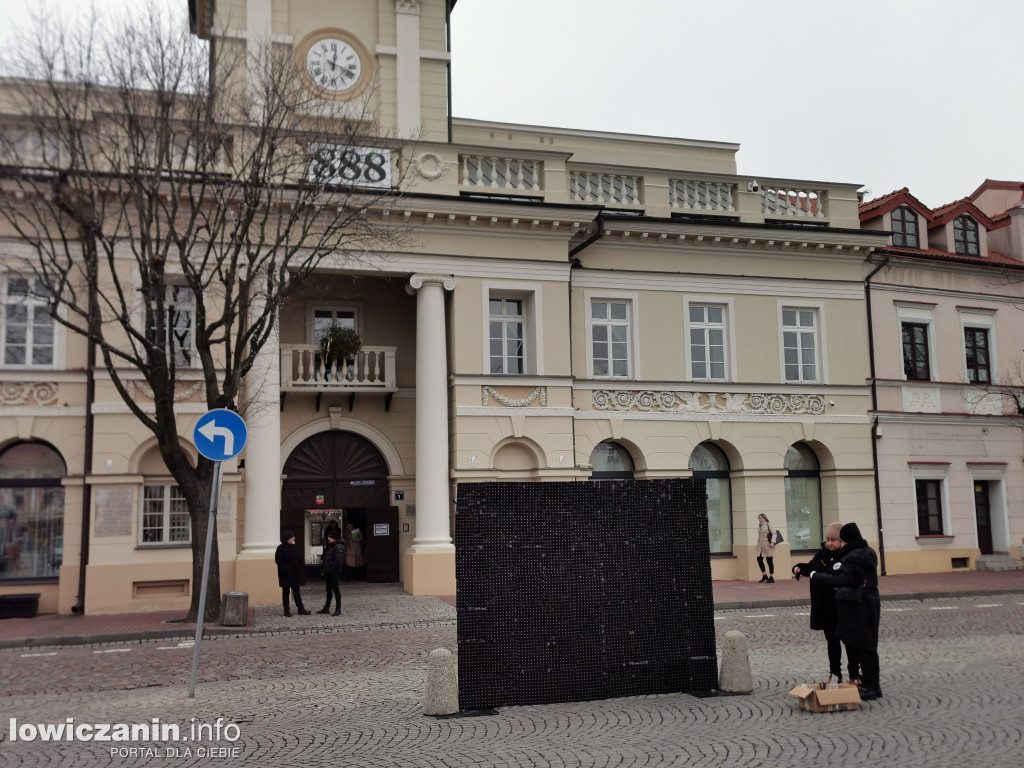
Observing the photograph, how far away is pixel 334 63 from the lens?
25.1 metres

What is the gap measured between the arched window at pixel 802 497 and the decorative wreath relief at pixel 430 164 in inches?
452

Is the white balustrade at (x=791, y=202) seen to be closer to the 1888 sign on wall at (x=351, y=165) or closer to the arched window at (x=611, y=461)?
the arched window at (x=611, y=461)

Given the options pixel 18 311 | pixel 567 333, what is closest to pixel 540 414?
pixel 567 333

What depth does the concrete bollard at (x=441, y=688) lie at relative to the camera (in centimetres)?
942

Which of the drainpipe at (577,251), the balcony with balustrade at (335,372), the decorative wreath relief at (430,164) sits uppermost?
Answer: the decorative wreath relief at (430,164)

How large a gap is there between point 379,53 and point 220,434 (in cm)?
1647

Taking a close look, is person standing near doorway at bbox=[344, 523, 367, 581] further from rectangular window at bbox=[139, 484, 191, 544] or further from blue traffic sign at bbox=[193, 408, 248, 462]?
blue traffic sign at bbox=[193, 408, 248, 462]

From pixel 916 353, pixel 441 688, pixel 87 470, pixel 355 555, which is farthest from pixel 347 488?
pixel 916 353

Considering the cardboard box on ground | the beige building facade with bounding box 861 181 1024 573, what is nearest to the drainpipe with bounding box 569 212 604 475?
the beige building facade with bounding box 861 181 1024 573

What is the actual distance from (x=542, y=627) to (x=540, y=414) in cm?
1403

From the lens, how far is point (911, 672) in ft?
37.5

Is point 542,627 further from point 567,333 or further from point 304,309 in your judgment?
point 304,309

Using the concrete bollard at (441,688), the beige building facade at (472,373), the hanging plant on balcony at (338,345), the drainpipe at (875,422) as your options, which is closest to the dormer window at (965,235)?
the drainpipe at (875,422)

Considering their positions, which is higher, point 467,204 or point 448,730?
point 467,204
